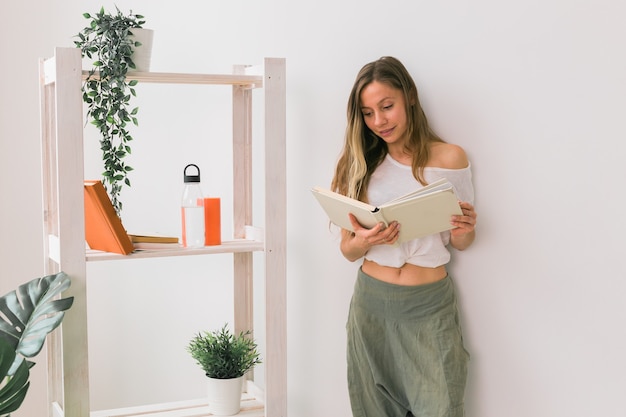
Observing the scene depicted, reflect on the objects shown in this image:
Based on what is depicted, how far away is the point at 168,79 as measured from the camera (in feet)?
6.91

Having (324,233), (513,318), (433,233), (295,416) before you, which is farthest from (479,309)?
(295,416)

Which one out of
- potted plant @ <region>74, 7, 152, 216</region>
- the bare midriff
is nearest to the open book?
the bare midriff

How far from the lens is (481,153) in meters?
1.70

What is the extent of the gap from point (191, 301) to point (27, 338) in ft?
3.70

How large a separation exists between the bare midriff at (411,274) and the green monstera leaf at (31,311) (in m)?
0.80

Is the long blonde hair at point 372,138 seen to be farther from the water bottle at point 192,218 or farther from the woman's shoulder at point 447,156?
the water bottle at point 192,218

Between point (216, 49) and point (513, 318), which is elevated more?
point (216, 49)

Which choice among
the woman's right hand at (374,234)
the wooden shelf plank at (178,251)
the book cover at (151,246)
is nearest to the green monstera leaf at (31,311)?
the wooden shelf plank at (178,251)

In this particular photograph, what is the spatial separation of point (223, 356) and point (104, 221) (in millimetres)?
590

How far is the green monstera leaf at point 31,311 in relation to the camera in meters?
1.78

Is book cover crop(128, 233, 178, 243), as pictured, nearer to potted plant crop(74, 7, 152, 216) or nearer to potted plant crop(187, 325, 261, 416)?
potted plant crop(74, 7, 152, 216)

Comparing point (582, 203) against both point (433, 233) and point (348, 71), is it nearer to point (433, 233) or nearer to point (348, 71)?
point (433, 233)

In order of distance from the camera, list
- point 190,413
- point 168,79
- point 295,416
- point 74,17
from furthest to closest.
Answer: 1. point 74,17
2. point 295,416
3. point 190,413
4. point 168,79

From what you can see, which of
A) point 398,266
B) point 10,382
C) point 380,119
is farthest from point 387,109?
point 10,382
